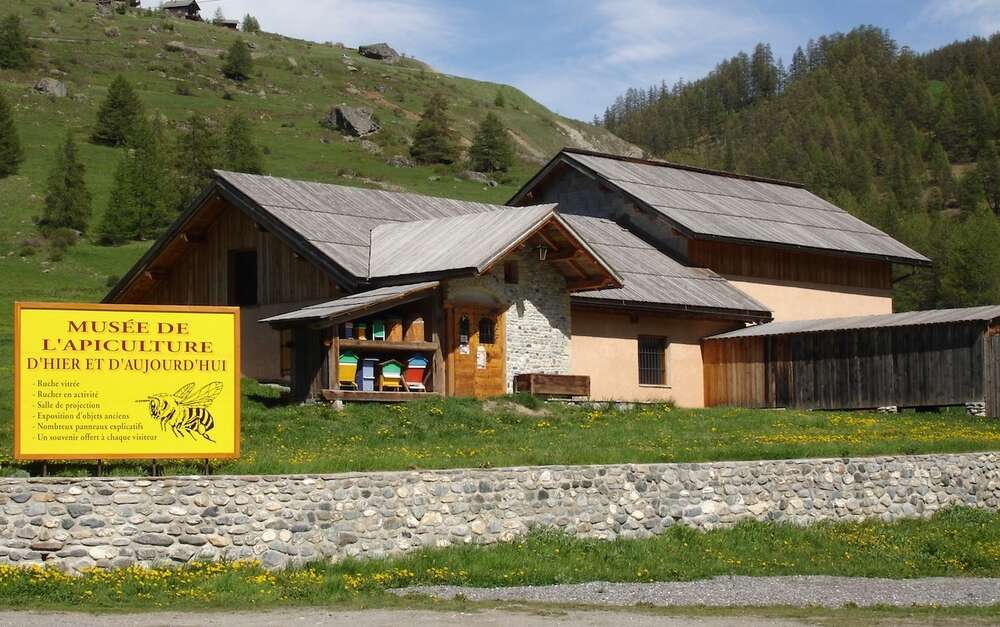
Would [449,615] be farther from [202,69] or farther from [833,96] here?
[833,96]

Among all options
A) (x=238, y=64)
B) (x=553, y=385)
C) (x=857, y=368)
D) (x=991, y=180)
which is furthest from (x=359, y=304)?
(x=991, y=180)

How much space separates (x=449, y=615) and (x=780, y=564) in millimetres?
7651

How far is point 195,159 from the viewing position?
9006 centimetres

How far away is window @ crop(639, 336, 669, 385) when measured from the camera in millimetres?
44531

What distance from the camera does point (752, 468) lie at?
2764 cm

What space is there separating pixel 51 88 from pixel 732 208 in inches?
3011

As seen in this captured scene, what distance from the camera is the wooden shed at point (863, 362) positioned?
39344mm

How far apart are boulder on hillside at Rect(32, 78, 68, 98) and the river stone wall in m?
96.7

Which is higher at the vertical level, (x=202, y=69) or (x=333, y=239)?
(x=202, y=69)

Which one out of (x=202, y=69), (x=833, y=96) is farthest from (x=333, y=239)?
(x=833, y=96)

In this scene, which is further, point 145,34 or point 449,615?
point 145,34

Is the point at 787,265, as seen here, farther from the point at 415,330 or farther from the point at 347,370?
the point at 347,370

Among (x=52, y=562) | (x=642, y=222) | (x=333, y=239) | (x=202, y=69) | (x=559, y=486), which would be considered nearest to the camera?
(x=52, y=562)

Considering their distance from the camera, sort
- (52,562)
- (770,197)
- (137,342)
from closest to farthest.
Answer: (52,562)
(137,342)
(770,197)
